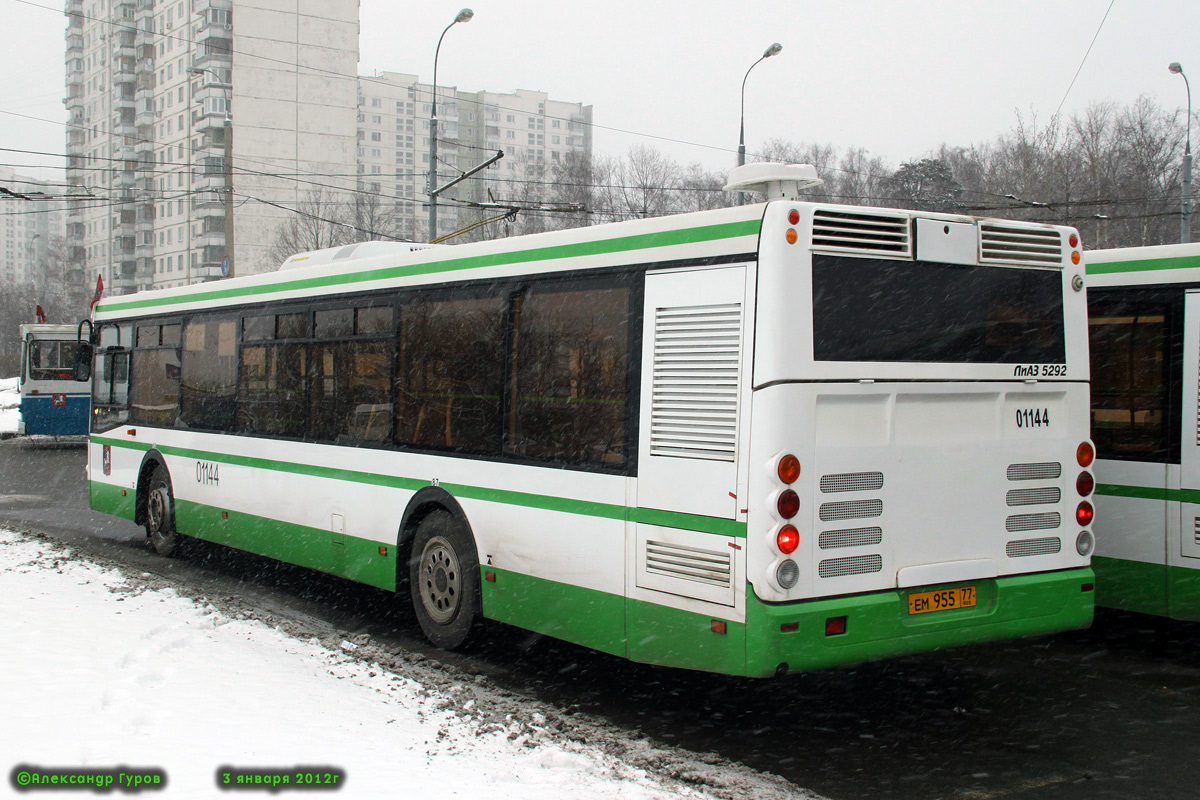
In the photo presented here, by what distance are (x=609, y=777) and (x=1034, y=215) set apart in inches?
1481

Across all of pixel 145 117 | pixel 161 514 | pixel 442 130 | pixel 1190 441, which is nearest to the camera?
pixel 1190 441

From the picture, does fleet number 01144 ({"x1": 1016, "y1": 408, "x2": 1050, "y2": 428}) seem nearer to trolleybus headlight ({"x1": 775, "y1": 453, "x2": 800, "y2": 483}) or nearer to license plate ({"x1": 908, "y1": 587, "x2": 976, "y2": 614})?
license plate ({"x1": 908, "y1": 587, "x2": 976, "y2": 614})

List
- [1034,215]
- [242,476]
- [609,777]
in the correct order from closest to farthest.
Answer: [609,777]
[242,476]
[1034,215]

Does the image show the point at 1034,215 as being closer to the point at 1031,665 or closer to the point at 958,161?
the point at 958,161

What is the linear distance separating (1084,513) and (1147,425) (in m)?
1.39

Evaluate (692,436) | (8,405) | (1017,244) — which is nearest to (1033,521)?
(1017,244)

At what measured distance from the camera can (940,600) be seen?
5.75 meters

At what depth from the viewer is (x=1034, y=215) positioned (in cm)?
3828

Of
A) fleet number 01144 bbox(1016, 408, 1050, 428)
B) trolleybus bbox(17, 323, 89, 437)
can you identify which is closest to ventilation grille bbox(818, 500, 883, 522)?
fleet number 01144 bbox(1016, 408, 1050, 428)

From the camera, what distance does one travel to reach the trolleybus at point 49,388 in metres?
28.0

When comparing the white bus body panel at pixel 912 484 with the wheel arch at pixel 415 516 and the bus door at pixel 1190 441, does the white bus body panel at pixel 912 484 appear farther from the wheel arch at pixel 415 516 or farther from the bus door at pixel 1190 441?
the wheel arch at pixel 415 516

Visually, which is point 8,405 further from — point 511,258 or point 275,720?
point 275,720

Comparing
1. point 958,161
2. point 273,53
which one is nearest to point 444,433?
point 958,161

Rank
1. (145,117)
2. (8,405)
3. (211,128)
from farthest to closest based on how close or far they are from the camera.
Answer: (145,117) < (211,128) < (8,405)
